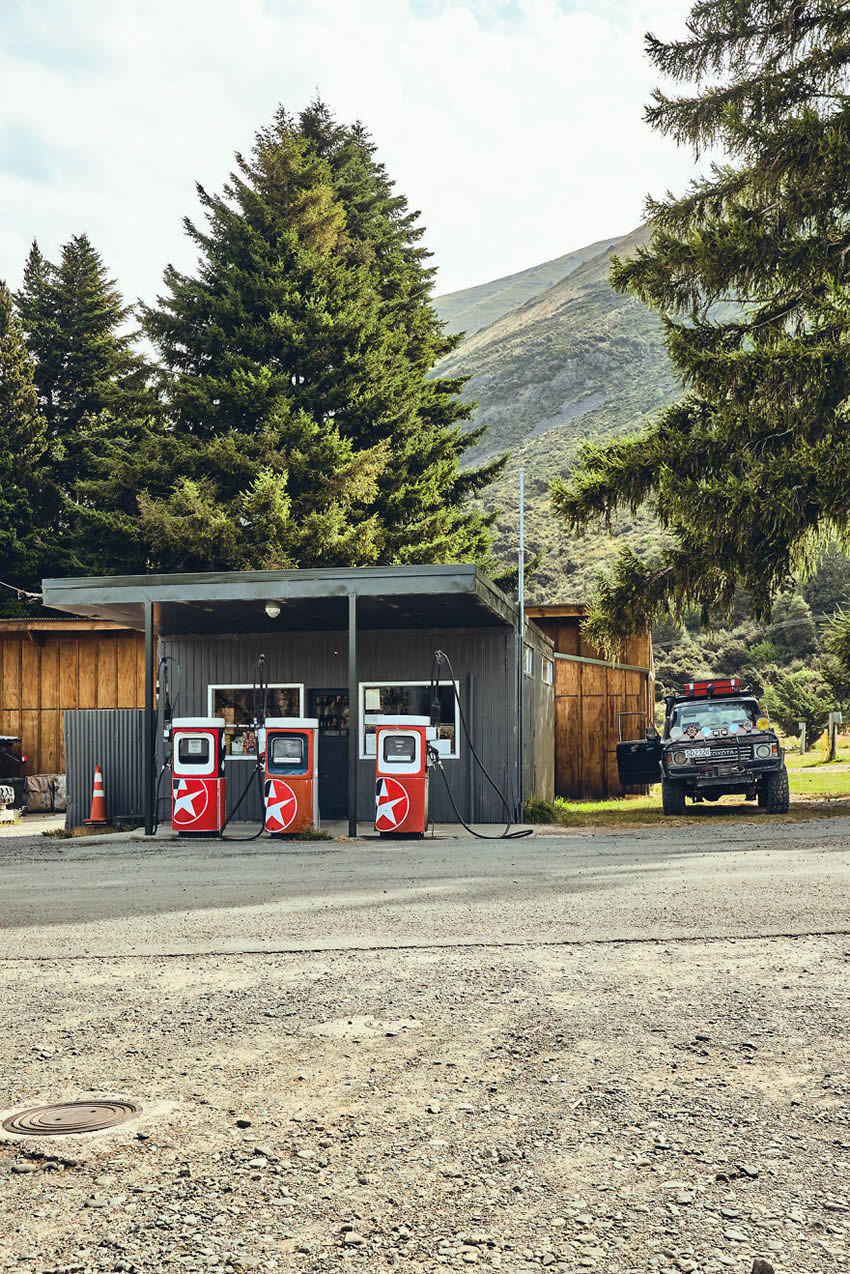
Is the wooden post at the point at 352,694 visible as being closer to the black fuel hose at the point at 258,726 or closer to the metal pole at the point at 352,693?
the metal pole at the point at 352,693

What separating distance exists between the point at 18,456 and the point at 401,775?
1121 inches

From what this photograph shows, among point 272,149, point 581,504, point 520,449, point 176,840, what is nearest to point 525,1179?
point 176,840

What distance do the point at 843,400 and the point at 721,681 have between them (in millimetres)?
5558

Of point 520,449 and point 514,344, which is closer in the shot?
point 520,449

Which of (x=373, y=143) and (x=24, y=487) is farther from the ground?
(x=373, y=143)

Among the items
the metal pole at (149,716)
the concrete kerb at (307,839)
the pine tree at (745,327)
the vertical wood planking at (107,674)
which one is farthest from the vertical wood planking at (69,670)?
the pine tree at (745,327)

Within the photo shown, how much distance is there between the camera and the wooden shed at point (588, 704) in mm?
26516

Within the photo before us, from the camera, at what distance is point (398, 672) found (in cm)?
1967

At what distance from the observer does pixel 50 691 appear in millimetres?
26391

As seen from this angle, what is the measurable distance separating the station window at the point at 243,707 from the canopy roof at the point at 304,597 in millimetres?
1300

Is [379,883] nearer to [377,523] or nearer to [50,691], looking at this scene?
[50,691]

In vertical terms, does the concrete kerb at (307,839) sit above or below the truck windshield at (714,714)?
below

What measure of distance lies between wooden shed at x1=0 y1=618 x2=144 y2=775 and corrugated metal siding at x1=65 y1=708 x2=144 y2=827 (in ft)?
20.9

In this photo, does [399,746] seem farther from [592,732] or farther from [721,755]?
[592,732]
